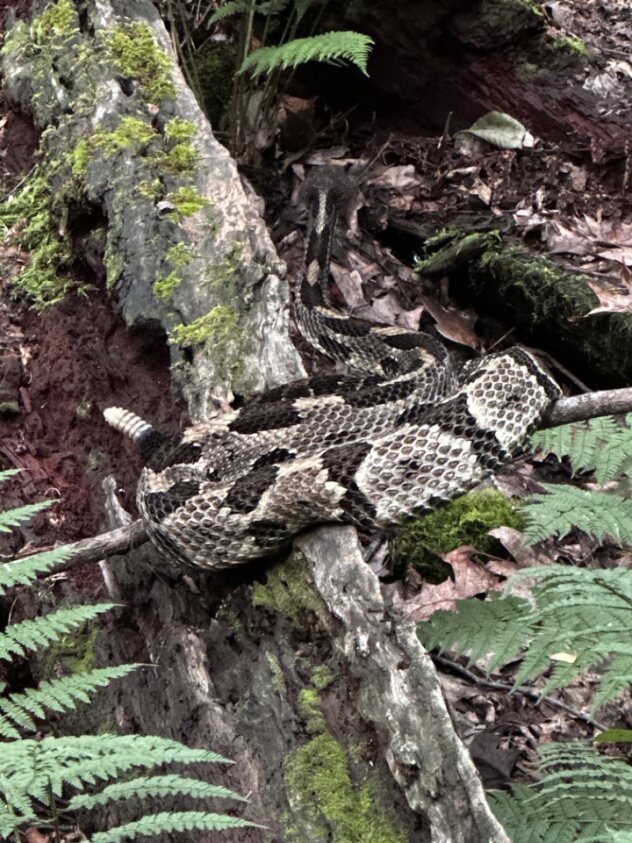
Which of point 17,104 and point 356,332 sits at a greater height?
point 17,104

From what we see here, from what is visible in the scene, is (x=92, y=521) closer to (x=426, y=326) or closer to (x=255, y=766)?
(x=255, y=766)

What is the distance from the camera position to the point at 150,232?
200 inches

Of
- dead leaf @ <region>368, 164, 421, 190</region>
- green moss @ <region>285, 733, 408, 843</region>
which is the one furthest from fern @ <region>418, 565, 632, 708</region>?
→ dead leaf @ <region>368, 164, 421, 190</region>

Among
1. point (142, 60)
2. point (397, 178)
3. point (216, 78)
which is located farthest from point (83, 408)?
point (216, 78)

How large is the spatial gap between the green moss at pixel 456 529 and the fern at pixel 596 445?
1463 mm

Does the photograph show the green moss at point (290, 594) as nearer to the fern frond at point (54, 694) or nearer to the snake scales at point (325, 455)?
the snake scales at point (325, 455)

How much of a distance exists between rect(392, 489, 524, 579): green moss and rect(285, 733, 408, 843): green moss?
177 cm

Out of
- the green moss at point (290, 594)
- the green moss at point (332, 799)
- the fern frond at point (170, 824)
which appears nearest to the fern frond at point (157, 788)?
the fern frond at point (170, 824)

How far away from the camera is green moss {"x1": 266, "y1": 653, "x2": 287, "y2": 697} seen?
333 cm

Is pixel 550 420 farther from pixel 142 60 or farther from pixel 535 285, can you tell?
pixel 142 60

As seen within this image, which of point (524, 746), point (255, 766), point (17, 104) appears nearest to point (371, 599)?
point (255, 766)

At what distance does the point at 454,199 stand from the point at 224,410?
3.56 meters

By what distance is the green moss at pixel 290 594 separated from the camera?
11.4 feet

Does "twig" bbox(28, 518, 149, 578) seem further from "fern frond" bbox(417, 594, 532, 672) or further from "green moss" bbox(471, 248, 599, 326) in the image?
"green moss" bbox(471, 248, 599, 326)
